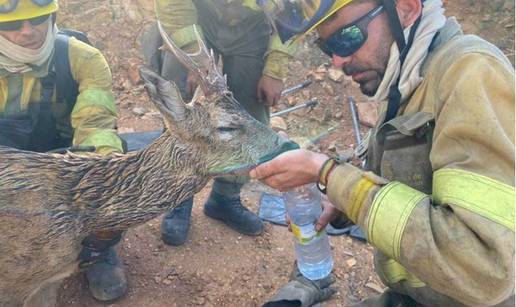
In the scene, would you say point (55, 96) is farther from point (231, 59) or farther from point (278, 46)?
point (278, 46)

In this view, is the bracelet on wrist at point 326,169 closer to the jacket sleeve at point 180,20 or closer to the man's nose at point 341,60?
the man's nose at point 341,60

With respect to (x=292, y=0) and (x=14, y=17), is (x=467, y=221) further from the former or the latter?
(x=14, y=17)

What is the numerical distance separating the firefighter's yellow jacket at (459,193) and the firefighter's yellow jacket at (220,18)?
225cm

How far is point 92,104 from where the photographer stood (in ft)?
14.0

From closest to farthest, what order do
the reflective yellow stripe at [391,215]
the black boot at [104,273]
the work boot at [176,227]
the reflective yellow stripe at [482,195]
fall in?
1. the reflective yellow stripe at [482,195]
2. the reflective yellow stripe at [391,215]
3. the black boot at [104,273]
4. the work boot at [176,227]

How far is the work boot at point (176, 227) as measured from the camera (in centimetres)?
496

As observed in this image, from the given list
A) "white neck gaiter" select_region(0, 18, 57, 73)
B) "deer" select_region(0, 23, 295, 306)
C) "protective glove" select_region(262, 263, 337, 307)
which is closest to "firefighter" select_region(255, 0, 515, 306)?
"deer" select_region(0, 23, 295, 306)

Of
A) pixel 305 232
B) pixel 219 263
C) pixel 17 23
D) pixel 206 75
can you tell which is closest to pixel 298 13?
pixel 206 75

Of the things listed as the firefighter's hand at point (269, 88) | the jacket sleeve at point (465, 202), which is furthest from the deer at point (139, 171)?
the firefighter's hand at point (269, 88)

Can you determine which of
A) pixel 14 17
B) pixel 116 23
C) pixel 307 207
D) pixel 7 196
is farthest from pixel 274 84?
pixel 116 23

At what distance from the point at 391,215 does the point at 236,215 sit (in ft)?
9.19

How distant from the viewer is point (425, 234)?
2.52 metres

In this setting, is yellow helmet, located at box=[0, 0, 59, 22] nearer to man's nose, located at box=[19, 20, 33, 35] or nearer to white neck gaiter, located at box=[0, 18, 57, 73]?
man's nose, located at box=[19, 20, 33, 35]

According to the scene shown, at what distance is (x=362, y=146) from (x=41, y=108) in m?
2.57
